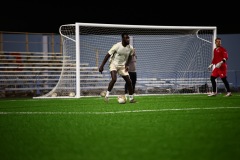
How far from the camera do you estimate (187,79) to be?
15.2 meters

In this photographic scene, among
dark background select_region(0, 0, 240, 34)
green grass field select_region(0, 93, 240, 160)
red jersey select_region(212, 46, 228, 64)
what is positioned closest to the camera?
green grass field select_region(0, 93, 240, 160)

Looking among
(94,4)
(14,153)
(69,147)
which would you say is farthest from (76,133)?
(94,4)

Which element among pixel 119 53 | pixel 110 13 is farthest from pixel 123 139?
pixel 110 13

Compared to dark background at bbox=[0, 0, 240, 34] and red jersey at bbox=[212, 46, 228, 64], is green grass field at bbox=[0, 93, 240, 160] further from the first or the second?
dark background at bbox=[0, 0, 240, 34]

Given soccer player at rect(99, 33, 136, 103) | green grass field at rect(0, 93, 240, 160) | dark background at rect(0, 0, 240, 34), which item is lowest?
green grass field at rect(0, 93, 240, 160)

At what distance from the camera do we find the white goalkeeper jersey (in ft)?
30.2

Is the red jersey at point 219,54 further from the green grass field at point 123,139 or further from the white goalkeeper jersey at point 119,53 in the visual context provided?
the green grass field at point 123,139

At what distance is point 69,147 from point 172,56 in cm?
1178

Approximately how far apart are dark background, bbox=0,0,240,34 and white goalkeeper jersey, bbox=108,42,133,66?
10193mm

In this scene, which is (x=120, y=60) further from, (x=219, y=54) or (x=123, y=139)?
(x=123, y=139)

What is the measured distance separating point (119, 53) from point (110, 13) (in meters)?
10.7

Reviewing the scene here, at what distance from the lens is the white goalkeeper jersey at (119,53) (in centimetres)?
920

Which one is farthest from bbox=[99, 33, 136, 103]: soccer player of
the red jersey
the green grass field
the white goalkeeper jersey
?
the green grass field

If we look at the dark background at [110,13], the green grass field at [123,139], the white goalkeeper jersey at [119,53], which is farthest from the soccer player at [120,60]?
the dark background at [110,13]
